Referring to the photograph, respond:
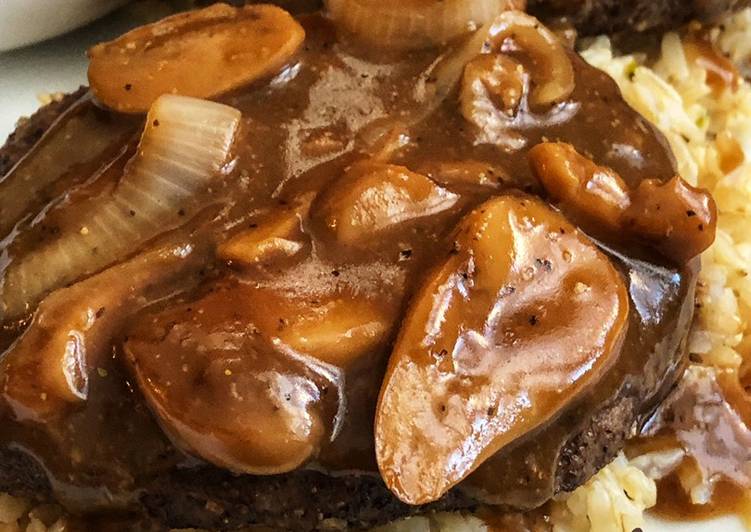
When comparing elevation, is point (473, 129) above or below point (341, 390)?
above

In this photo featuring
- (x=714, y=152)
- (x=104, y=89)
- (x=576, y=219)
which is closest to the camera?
(x=576, y=219)

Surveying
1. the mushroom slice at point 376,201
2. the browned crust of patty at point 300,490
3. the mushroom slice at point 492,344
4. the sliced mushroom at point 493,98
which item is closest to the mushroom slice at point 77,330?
the browned crust of patty at point 300,490

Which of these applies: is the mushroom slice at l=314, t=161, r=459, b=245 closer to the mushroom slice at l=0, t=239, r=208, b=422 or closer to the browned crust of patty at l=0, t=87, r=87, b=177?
the mushroom slice at l=0, t=239, r=208, b=422

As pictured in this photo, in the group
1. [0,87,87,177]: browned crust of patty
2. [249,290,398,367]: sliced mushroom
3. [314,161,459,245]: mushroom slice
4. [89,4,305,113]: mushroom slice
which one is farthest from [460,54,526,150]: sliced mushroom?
[0,87,87,177]: browned crust of patty

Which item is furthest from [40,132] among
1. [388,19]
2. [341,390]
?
[341,390]

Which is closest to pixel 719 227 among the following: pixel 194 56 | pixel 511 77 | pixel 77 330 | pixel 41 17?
pixel 511 77

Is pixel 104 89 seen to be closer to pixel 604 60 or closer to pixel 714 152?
pixel 604 60

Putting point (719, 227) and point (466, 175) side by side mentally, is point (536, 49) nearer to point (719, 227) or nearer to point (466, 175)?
point (466, 175)
